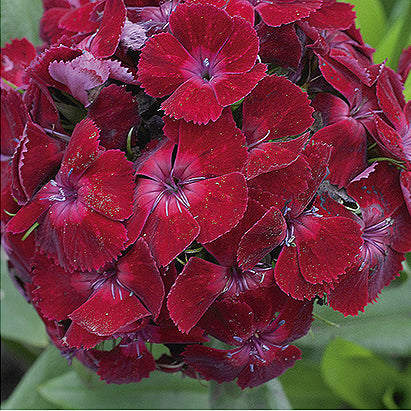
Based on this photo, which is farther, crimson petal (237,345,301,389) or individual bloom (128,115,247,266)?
crimson petal (237,345,301,389)

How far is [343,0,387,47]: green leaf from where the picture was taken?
1008mm

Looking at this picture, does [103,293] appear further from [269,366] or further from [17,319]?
[17,319]

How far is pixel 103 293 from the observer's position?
0.53m

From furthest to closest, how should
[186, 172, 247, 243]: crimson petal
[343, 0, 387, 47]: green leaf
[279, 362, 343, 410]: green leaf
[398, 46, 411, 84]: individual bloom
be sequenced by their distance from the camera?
[279, 362, 343, 410]: green leaf, [343, 0, 387, 47]: green leaf, [398, 46, 411, 84]: individual bloom, [186, 172, 247, 243]: crimson petal

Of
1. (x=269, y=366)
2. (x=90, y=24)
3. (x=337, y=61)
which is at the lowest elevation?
(x=269, y=366)

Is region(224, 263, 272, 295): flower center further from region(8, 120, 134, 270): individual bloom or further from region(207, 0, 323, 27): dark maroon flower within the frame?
region(207, 0, 323, 27): dark maroon flower

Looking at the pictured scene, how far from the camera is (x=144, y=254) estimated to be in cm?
50

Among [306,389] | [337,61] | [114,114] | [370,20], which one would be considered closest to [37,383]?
[306,389]

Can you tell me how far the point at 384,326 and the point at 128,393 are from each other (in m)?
0.45

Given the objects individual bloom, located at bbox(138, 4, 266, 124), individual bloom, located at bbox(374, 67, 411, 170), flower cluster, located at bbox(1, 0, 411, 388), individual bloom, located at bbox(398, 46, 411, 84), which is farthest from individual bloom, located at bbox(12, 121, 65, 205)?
individual bloom, located at bbox(398, 46, 411, 84)

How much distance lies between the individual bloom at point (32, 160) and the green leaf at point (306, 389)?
0.75m

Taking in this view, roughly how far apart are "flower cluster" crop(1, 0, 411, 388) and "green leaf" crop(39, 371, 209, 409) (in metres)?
0.35

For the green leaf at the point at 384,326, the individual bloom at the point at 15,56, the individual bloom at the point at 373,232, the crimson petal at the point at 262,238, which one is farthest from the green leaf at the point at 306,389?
the individual bloom at the point at 15,56

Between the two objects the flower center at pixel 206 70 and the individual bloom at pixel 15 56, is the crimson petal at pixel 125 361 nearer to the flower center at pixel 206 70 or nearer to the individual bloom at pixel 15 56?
the flower center at pixel 206 70
